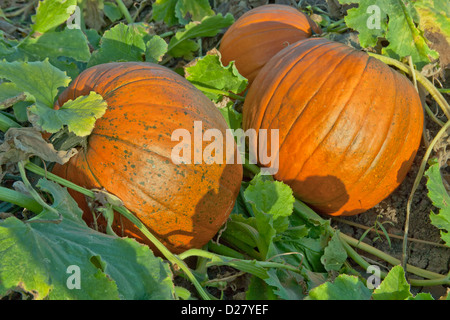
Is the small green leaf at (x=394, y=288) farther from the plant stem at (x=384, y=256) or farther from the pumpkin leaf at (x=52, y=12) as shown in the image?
the pumpkin leaf at (x=52, y=12)

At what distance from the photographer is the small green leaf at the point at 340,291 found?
1.44 metres

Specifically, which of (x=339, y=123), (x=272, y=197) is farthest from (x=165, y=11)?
(x=272, y=197)

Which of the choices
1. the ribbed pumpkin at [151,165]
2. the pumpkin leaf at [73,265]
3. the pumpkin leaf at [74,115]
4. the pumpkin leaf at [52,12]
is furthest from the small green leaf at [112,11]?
the pumpkin leaf at [73,265]

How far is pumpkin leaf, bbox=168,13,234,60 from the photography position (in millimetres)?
2770

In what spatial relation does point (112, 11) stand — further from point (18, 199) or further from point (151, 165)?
point (18, 199)

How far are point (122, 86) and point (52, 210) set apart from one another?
57 centimetres

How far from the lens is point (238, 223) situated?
2.03 metres

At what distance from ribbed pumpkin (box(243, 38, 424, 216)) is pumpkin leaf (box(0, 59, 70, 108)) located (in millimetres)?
866

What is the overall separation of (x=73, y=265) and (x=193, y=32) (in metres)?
1.74

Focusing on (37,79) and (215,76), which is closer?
(37,79)

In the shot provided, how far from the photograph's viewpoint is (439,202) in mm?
1901

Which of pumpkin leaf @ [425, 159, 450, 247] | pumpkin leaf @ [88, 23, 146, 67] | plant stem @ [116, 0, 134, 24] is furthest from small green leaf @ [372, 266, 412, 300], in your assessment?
plant stem @ [116, 0, 134, 24]

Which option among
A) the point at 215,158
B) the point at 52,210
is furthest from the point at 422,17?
the point at 52,210

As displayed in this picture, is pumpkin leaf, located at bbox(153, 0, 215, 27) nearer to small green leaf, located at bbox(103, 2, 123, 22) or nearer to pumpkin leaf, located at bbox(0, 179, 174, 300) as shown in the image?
small green leaf, located at bbox(103, 2, 123, 22)
